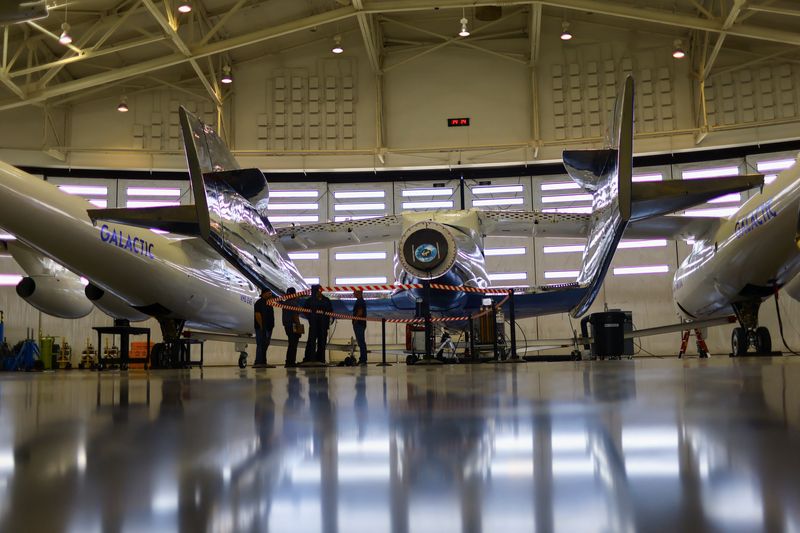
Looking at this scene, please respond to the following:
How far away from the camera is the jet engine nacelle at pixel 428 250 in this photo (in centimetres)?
1057

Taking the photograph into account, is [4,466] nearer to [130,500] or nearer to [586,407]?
[130,500]

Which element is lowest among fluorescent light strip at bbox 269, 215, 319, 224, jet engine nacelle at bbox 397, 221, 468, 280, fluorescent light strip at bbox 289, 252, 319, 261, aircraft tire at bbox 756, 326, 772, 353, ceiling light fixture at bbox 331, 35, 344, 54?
aircraft tire at bbox 756, 326, 772, 353

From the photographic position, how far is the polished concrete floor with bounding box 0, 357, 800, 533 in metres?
0.87

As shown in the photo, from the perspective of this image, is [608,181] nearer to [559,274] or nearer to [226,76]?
[559,274]

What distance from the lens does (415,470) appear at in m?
1.23

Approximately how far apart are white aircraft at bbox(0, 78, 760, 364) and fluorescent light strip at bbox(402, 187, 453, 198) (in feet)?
43.9

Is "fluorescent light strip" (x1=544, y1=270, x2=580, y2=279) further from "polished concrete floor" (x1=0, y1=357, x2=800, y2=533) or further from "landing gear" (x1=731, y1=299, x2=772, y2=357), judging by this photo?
"polished concrete floor" (x1=0, y1=357, x2=800, y2=533)

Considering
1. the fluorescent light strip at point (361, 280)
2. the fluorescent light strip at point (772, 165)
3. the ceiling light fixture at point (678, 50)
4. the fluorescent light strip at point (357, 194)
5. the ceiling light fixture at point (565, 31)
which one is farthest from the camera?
the fluorescent light strip at point (357, 194)

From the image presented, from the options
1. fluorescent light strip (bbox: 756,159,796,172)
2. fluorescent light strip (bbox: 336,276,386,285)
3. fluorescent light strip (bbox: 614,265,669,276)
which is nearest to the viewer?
fluorescent light strip (bbox: 756,159,796,172)

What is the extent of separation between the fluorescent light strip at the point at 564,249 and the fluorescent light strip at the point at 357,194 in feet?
23.2

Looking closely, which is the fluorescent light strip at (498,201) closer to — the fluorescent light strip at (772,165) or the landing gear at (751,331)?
the fluorescent light strip at (772,165)

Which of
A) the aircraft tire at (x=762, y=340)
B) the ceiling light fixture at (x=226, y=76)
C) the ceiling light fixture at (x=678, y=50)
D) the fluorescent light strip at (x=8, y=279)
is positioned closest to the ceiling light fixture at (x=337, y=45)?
the ceiling light fixture at (x=226, y=76)

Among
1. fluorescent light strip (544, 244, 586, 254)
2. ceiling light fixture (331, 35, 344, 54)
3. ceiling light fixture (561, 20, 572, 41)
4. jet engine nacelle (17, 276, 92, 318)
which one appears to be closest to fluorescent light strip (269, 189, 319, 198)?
ceiling light fixture (331, 35, 344, 54)

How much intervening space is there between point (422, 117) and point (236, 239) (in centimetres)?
1853
